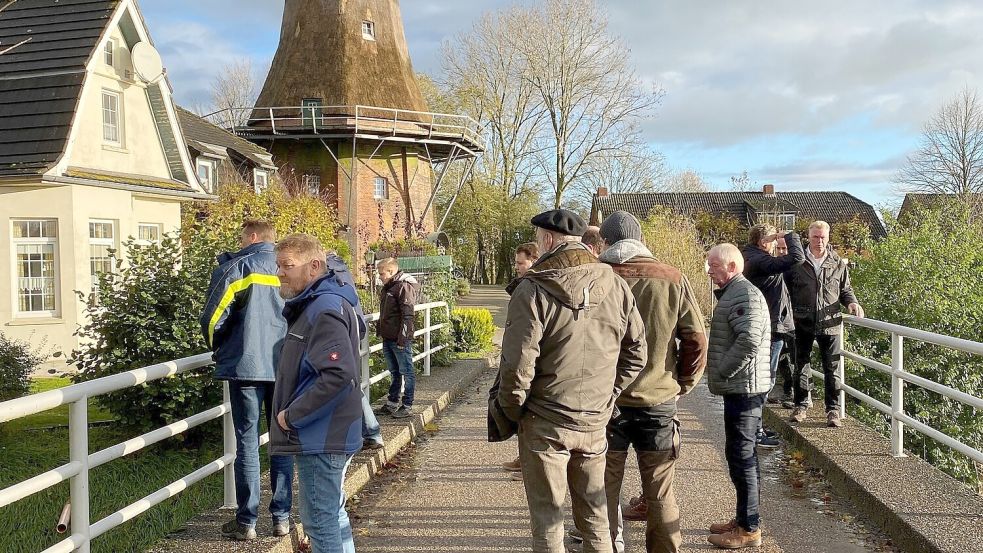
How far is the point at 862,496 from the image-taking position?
552cm

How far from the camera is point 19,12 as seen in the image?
1902 cm

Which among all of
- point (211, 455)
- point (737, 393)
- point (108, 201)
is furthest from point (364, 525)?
point (108, 201)

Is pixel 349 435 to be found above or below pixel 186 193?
below

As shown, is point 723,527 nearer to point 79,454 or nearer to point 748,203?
point 79,454

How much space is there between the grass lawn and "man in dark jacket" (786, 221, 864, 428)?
212 inches

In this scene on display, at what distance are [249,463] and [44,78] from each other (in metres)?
15.6

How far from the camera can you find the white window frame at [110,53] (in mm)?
18125

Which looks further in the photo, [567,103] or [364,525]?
[567,103]

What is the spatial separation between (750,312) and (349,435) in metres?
2.55

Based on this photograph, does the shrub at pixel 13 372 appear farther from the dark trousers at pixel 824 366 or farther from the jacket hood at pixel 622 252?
the dark trousers at pixel 824 366

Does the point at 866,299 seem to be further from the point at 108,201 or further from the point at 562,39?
the point at 562,39

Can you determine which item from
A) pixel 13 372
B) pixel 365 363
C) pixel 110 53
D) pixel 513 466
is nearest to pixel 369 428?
pixel 365 363

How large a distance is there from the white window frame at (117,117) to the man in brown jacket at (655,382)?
1654 cm

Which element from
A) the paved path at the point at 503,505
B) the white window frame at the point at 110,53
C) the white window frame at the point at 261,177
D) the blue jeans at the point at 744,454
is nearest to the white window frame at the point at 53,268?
the white window frame at the point at 110,53
